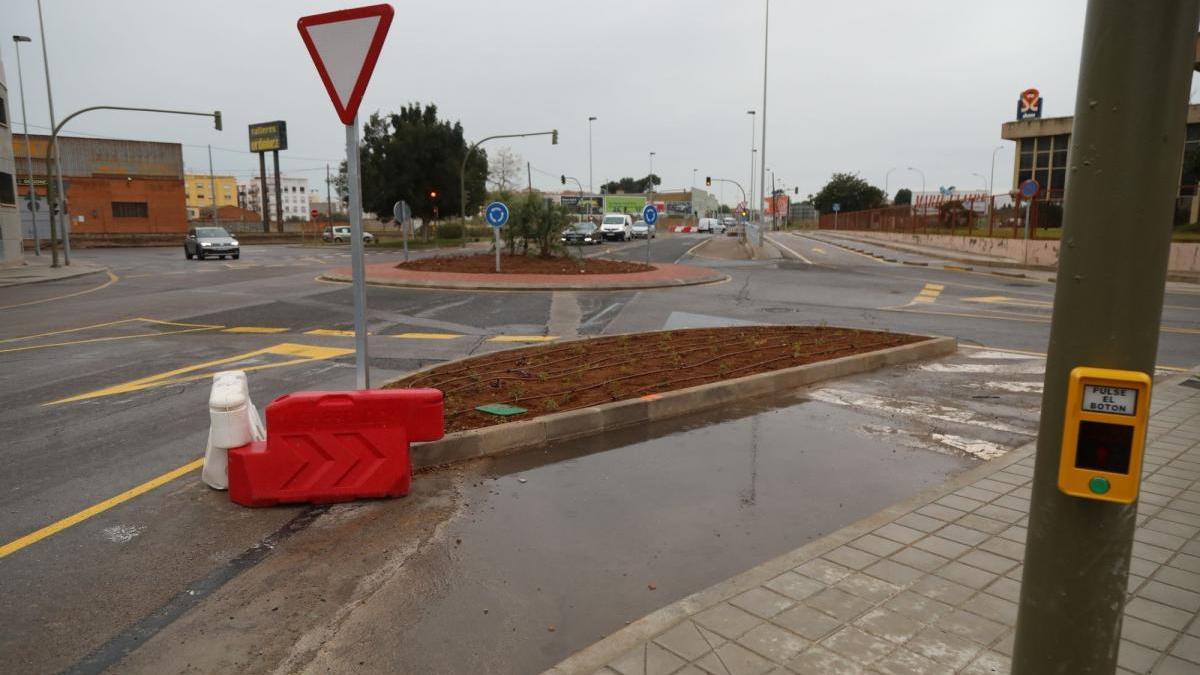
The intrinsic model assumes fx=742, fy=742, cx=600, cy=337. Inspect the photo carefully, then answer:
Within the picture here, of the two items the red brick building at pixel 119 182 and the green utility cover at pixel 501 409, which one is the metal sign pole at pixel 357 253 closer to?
the green utility cover at pixel 501 409

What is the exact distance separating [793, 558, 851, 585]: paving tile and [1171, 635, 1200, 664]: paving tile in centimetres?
135

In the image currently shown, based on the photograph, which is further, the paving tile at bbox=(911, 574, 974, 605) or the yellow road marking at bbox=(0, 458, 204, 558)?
the yellow road marking at bbox=(0, 458, 204, 558)

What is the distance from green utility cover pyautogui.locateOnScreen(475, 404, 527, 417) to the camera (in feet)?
21.6

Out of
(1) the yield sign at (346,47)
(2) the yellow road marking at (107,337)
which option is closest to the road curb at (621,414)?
(1) the yield sign at (346,47)

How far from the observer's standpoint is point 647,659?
3.06 m

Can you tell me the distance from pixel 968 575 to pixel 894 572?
1.22ft

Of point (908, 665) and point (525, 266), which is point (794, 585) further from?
point (525, 266)

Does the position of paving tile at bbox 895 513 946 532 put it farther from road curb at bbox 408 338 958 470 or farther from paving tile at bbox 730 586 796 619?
road curb at bbox 408 338 958 470

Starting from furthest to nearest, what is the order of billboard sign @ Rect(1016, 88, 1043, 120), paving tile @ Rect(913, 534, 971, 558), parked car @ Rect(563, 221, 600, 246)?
1. billboard sign @ Rect(1016, 88, 1043, 120)
2. parked car @ Rect(563, 221, 600, 246)
3. paving tile @ Rect(913, 534, 971, 558)

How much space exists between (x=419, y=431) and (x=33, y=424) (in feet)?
14.7

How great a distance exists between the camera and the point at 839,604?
3.51 metres

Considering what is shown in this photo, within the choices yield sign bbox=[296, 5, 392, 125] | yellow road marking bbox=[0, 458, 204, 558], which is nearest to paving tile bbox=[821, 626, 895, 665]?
yield sign bbox=[296, 5, 392, 125]

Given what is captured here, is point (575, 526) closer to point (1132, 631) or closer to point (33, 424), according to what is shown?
point (1132, 631)

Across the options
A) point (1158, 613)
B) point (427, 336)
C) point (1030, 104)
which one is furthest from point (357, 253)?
point (1030, 104)
